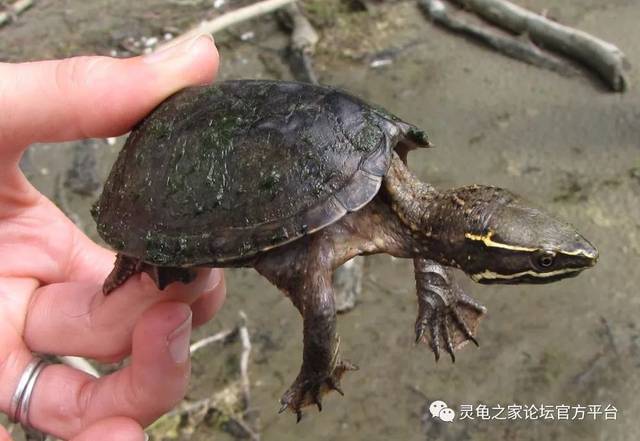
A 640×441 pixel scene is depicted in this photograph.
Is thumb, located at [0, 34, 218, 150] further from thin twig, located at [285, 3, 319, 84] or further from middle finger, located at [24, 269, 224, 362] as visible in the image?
thin twig, located at [285, 3, 319, 84]

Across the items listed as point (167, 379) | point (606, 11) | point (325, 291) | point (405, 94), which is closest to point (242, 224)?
point (325, 291)

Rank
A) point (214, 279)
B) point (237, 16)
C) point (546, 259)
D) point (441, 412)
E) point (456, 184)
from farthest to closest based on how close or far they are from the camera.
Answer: point (237, 16) < point (456, 184) < point (441, 412) < point (214, 279) < point (546, 259)

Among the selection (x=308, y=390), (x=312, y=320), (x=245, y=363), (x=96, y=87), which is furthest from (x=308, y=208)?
(x=245, y=363)

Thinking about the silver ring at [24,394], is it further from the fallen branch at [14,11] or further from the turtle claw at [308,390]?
the fallen branch at [14,11]

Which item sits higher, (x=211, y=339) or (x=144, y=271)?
(x=144, y=271)

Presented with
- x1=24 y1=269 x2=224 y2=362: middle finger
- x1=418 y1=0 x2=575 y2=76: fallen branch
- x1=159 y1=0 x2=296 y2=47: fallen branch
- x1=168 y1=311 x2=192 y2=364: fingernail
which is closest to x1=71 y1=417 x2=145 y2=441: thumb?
x1=168 y1=311 x2=192 y2=364: fingernail

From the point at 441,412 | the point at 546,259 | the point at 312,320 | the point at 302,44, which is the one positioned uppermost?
the point at 546,259

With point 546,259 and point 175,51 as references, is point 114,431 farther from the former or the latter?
point 546,259
